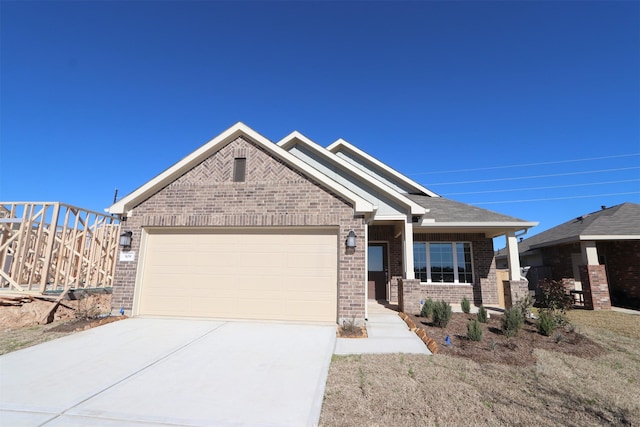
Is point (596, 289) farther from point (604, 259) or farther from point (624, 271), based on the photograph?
point (604, 259)

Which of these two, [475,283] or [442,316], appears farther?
[475,283]

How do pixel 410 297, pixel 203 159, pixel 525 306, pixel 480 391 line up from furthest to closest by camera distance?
pixel 410 297 < pixel 203 159 < pixel 525 306 < pixel 480 391

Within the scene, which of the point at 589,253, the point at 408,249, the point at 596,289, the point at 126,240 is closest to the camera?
the point at 126,240

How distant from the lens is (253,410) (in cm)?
348

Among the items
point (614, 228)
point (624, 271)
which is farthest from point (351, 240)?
point (624, 271)

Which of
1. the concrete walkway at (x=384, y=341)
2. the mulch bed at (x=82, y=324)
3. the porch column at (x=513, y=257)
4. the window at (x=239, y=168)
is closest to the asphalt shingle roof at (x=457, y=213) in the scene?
the porch column at (x=513, y=257)

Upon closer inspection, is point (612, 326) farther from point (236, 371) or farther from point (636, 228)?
point (236, 371)

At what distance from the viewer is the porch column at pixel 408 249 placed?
390 inches

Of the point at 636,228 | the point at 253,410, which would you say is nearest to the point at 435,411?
the point at 253,410

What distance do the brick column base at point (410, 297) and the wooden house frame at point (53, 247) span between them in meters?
10.1

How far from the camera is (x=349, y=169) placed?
39.0ft

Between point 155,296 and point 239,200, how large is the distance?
331 cm

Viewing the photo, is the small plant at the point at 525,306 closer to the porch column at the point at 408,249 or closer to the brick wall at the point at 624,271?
the porch column at the point at 408,249

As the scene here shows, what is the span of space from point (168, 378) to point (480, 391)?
4.18 metres
